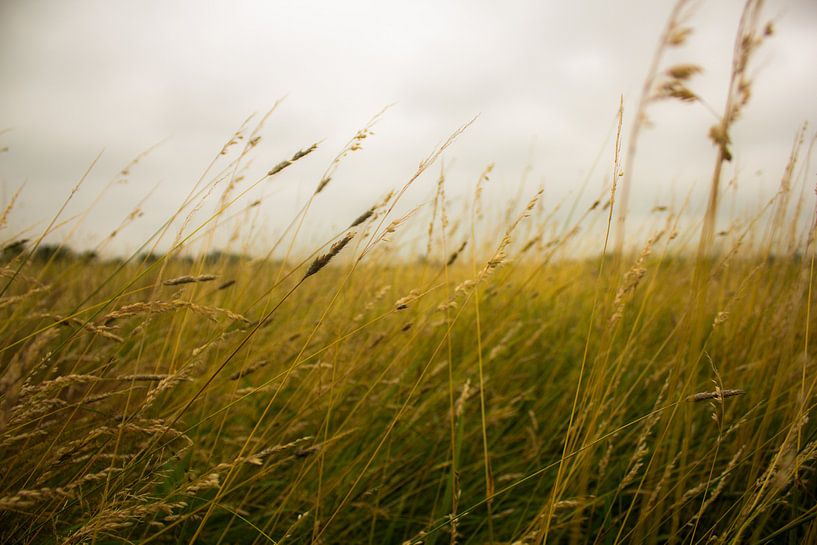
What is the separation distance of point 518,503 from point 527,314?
1.46 m

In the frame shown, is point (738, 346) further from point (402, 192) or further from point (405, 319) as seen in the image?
point (402, 192)

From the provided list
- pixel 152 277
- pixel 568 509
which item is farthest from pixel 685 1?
pixel 152 277

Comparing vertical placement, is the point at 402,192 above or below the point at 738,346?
above

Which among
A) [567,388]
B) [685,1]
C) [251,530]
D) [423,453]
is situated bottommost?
[251,530]

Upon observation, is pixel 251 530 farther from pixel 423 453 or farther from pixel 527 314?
pixel 527 314

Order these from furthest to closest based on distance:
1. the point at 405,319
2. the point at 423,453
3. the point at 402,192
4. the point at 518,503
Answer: the point at 405,319
the point at 423,453
the point at 518,503
the point at 402,192

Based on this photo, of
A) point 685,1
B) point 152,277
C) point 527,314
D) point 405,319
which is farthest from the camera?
point 152,277

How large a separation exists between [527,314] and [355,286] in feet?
3.40

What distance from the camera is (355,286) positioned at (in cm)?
229

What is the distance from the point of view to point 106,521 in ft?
2.36

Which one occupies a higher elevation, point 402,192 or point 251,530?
point 402,192

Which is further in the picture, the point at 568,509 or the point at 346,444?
the point at 346,444

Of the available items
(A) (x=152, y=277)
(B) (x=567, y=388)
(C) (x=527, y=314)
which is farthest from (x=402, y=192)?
(A) (x=152, y=277)

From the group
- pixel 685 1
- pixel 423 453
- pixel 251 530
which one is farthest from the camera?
pixel 423 453
